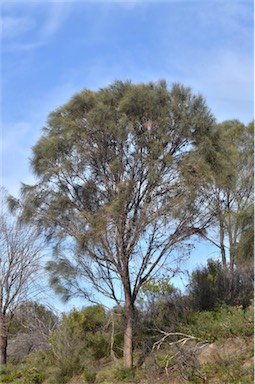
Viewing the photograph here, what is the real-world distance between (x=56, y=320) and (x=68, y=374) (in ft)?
10.9

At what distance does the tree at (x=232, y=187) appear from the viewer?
14773 millimetres

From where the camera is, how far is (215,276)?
16.4 meters

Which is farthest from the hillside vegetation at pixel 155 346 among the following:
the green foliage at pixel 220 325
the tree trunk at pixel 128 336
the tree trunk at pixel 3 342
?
the tree trunk at pixel 3 342

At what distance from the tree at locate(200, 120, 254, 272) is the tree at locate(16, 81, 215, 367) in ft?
2.31

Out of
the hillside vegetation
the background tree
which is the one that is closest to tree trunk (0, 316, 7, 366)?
the background tree

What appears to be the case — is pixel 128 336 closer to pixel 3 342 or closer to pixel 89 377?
pixel 89 377

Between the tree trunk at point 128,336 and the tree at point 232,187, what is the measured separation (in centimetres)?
320

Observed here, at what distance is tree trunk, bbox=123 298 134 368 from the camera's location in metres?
13.6

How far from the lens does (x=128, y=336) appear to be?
14.0m

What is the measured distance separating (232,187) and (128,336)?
564cm

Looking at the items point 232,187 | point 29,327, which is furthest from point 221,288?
point 29,327

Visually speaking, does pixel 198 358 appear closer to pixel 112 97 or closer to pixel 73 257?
pixel 73 257

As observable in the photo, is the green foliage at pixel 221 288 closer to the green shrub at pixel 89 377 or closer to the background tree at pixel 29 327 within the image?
the green shrub at pixel 89 377

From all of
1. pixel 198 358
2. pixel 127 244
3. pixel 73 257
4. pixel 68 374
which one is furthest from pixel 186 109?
pixel 68 374
